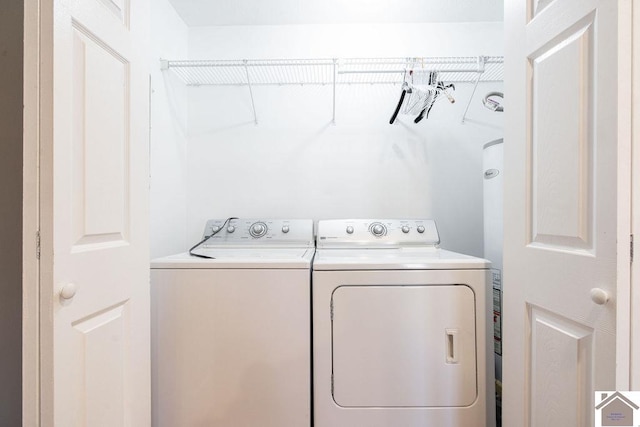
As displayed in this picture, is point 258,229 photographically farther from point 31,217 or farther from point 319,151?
point 31,217

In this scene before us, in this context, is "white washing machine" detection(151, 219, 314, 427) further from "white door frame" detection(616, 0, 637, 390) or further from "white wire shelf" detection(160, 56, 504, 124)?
"white wire shelf" detection(160, 56, 504, 124)

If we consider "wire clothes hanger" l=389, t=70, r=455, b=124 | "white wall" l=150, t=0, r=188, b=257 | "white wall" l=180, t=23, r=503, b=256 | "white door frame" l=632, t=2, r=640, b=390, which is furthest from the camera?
"white wall" l=180, t=23, r=503, b=256

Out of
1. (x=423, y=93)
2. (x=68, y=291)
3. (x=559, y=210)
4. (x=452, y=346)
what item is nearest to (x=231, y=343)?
(x=68, y=291)

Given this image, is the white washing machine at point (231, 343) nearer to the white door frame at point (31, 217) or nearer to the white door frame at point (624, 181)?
the white door frame at point (31, 217)

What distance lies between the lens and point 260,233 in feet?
5.49

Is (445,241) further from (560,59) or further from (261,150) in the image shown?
(261,150)

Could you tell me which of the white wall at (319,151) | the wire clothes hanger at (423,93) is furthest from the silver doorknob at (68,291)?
the wire clothes hanger at (423,93)

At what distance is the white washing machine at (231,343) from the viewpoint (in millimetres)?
1158

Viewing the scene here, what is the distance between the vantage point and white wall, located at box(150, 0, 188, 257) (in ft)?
5.17

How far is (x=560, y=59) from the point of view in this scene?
0.79m

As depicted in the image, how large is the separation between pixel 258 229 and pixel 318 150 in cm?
73

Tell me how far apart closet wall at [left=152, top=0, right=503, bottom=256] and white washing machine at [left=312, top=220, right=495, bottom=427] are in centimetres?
84

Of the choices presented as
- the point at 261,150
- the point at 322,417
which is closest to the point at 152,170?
the point at 261,150

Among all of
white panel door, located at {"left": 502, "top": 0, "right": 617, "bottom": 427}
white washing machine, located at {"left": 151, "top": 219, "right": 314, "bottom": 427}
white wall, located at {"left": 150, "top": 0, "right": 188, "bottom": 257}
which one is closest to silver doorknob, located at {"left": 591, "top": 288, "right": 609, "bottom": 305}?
white panel door, located at {"left": 502, "top": 0, "right": 617, "bottom": 427}
